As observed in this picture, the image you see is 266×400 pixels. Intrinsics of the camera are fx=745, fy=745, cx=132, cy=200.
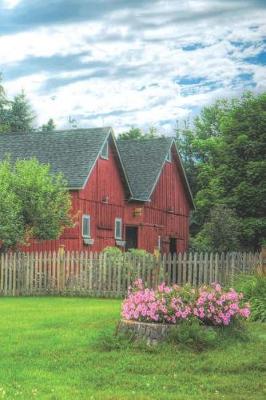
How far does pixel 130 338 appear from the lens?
38.9ft

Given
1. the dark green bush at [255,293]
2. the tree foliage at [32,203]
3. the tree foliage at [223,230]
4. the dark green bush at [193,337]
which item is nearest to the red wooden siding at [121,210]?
the tree foliage at [32,203]

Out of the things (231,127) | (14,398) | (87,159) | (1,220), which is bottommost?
(14,398)

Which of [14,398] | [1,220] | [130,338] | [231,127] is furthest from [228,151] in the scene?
[14,398]

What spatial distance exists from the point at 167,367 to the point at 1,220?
2050 centimetres

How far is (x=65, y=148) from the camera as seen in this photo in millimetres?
38406

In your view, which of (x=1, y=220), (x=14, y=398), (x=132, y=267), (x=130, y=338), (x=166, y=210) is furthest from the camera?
(x=166, y=210)

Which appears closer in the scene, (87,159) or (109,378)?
(109,378)

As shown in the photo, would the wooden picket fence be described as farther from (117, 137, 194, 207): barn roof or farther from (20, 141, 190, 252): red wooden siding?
(117, 137, 194, 207): barn roof

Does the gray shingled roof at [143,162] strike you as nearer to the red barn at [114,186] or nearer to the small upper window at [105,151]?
the red barn at [114,186]

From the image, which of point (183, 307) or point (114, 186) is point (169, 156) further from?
point (183, 307)

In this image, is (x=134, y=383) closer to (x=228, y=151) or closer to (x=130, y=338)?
(x=130, y=338)

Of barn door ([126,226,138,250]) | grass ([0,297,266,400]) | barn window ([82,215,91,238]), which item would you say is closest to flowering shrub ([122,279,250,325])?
grass ([0,297,266,400])

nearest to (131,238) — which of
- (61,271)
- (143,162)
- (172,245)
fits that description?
(143,162)

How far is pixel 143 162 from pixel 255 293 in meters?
27.9
